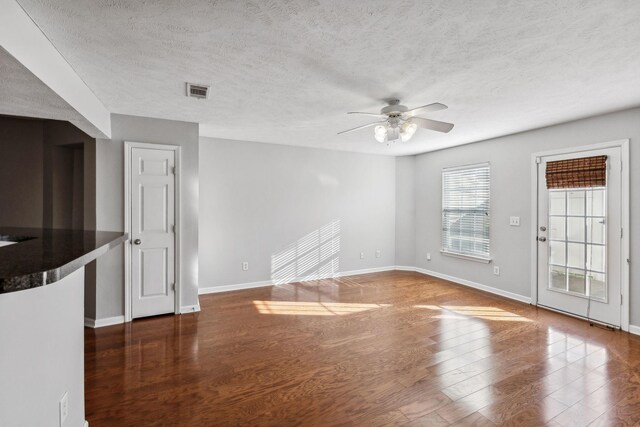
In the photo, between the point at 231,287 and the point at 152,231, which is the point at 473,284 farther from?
the point at 152,231

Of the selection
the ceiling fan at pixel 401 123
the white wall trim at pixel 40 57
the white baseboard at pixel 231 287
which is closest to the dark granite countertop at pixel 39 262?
the white wall trim at pixel 40 57

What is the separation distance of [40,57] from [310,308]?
3.46 meters

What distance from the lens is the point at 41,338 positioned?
1278 mm

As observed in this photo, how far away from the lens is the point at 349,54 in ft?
6.97

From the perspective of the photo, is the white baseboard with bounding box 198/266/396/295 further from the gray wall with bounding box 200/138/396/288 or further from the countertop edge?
the countertop edge

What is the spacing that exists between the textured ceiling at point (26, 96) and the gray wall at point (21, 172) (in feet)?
5.42

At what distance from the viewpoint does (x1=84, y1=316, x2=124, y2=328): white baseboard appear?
3.40 metres

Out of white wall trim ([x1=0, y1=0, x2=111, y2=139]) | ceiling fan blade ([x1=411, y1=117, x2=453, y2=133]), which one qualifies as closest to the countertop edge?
white wall trim ([x1=0, y1=0, x2=111, y2=139])

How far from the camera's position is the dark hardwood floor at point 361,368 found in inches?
79.8

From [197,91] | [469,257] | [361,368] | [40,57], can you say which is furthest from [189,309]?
[469,257]

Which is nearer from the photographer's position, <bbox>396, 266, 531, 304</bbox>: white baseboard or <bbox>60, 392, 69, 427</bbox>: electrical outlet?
<bbox>60, 392, 69, 427</bbox>: electrical outlet

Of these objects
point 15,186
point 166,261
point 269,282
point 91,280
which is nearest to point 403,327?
point 269,282

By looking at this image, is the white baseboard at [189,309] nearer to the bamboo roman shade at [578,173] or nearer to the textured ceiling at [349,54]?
the textured ceiling at [349,54]

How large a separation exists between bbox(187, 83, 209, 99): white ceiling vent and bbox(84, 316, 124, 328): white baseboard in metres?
2.59
